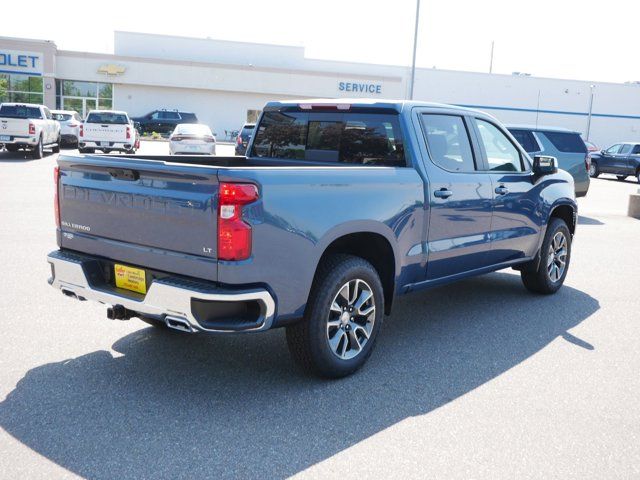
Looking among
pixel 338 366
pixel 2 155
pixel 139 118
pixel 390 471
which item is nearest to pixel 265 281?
pixel 338 366

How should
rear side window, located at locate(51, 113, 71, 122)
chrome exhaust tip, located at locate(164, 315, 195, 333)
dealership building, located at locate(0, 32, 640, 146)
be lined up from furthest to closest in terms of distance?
dealership building, located at locate(0, 32, 640, 146), rear side window, located at locate(51, 113, 71, 122), chrome exhaust tip, located at locate(164, 315, 195, 333)

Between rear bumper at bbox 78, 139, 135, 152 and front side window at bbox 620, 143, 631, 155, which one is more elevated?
front side window at bbox 620, 143, 631, 155

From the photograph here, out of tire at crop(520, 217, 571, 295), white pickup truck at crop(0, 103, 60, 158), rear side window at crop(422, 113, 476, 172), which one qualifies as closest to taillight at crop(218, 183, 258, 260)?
rear side window at crop(422, 113, 476, 172)

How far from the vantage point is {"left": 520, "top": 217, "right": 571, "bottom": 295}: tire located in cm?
683

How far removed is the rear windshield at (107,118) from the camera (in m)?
23.2

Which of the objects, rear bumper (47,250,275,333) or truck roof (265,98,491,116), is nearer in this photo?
rear bumper (47,250,275,333)

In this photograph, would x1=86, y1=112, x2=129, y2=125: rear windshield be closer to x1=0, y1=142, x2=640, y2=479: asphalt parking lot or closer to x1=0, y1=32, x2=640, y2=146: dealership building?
x1=0, y1=142, x2=640, y2=479: asphalt parking lot

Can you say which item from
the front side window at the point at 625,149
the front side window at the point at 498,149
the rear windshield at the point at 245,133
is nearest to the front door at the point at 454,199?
the front side window at the point at 498,149

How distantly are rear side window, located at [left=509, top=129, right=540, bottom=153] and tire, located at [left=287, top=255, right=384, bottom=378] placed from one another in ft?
33.9

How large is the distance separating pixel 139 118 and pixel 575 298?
40.4 metres

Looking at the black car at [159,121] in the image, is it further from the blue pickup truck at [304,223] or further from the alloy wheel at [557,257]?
the blue pickup truck at [304,223]

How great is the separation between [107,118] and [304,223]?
2128 cm

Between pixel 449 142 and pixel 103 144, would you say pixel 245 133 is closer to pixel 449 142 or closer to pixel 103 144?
pixel 103 144

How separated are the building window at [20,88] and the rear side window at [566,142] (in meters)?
38.3
